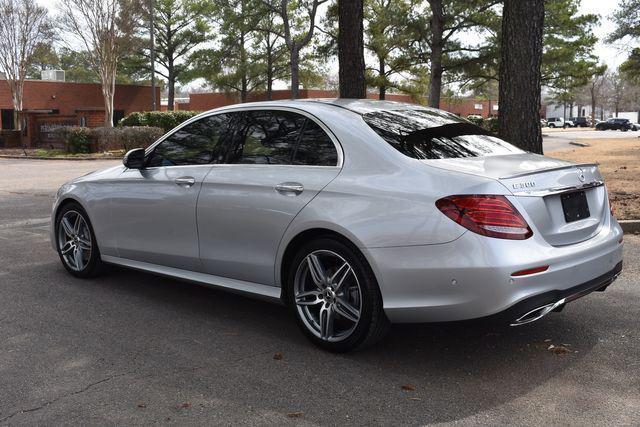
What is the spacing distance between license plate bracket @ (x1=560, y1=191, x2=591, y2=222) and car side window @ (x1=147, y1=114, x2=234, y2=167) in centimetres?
249

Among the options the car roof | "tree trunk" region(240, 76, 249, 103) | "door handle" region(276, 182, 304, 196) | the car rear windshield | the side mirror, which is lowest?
"door handle" region(276, 182, 304, 196)

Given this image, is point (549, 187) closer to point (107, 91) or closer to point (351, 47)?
point (351, 47)

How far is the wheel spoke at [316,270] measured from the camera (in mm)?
4141

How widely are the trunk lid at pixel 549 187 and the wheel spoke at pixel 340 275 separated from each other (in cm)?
83

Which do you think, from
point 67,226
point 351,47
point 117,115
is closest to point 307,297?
point 67,226

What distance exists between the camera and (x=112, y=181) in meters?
5.71

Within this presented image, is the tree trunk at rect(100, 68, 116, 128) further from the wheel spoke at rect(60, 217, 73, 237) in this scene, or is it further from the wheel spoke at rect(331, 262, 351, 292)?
the wheel spoke at rect(331, 262, 351, 292)

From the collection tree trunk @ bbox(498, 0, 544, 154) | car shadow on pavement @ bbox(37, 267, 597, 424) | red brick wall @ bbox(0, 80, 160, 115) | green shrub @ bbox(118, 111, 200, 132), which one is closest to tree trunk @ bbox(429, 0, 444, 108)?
green shrub @ bbox(118, 111, 200, 132)

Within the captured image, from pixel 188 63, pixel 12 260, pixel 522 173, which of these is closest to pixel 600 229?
pixel 522 173

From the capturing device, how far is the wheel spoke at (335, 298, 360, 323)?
4.02m

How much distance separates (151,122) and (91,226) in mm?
30242

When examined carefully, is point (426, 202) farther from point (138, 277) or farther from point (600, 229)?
point (138, 277)

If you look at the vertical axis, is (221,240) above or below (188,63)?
below

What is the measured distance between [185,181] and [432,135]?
194 centimetres
